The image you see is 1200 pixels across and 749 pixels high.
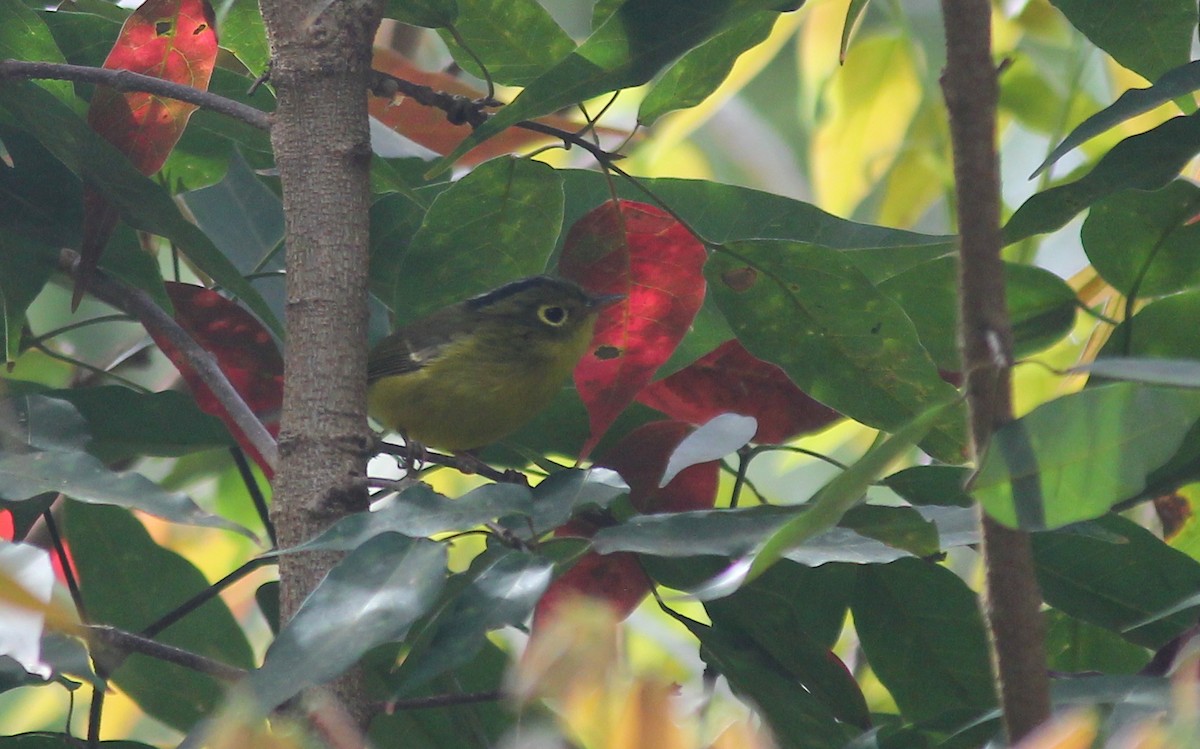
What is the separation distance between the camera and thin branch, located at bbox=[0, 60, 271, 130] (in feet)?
3.68

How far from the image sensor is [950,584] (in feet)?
3.74

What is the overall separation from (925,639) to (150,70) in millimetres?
903

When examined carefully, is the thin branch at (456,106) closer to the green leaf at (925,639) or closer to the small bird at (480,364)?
the green leaf at (925,639)

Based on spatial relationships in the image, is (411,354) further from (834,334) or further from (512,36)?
(834,334)

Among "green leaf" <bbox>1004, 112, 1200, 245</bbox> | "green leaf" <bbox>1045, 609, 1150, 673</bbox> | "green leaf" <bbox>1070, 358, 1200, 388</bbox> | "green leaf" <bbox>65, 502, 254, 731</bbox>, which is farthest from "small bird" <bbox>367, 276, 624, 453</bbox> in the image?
"green leaf" <bbox>1070, 358, 1200, 388</bbox>

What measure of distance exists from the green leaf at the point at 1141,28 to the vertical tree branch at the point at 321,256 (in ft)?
2.04

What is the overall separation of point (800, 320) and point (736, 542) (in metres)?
0.38

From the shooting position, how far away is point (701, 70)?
3.97 feet

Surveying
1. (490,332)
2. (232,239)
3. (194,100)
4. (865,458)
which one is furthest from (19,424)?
(490,332)

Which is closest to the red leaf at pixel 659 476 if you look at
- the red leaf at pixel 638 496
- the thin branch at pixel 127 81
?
the red leaf at pixel 638 496

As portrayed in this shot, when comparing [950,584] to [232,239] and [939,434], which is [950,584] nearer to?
[939,434]

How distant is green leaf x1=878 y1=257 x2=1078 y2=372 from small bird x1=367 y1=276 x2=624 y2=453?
1.09 m

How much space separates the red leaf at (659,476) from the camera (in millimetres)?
1240

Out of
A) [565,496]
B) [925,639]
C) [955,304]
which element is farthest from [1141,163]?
[565,496]
